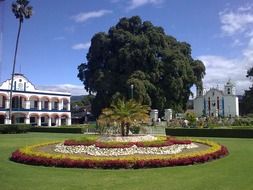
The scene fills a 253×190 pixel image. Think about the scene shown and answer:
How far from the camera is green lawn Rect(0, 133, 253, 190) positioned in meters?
10.2

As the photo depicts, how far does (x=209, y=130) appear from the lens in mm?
33188

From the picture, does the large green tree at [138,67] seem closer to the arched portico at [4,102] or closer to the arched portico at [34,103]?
the arched portico at [34,103]

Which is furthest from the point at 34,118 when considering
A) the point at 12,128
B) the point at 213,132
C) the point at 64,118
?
the point at 213,132

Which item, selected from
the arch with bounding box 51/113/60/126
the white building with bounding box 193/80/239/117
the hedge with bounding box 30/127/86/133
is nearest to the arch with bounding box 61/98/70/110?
the arch with bounding box 51/113/60/126

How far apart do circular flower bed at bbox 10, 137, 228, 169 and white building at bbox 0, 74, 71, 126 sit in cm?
4346

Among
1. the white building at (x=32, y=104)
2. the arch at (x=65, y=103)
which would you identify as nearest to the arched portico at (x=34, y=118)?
the white building at (x=32, y=104)

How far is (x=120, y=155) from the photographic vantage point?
15781mm

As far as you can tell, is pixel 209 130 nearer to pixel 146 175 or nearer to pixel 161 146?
pixel 161 146

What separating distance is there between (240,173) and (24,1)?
1758 inches

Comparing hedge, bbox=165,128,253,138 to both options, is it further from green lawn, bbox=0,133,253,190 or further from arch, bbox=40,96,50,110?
arch, bbox=40,96,50,110

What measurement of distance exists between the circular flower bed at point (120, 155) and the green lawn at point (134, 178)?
0.45 meters

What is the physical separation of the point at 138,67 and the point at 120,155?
1564 inches

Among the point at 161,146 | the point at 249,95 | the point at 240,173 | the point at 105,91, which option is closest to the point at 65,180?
the point at 240,173

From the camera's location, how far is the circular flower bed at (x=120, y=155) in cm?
1358
